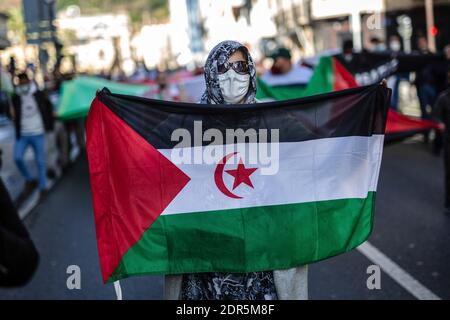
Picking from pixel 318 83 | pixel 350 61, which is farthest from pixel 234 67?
pixel 350 61

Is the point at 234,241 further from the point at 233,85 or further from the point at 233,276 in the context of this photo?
the point at 233,85

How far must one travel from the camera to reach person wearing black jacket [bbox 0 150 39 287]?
2.44 m

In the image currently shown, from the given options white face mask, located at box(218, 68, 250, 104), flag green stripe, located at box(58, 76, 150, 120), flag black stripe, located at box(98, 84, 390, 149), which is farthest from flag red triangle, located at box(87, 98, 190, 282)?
flag green stripe, located at box(58, 76, 150, 120)

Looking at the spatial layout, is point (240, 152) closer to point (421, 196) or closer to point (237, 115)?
point (237, 115)

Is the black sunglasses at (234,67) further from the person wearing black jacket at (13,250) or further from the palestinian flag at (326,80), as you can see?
the palestinian flag at (326,80)

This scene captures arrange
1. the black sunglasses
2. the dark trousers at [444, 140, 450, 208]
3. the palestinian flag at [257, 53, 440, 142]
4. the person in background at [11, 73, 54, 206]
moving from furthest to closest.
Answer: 1. the person in background at [11, 73, 54, 206]
2. the palestinian flag at [257, 53, 440, 142]
3. the dark trousers at [444, 140, 450, 208]
4. the black sunglasses

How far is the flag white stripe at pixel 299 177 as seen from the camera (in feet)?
13.2

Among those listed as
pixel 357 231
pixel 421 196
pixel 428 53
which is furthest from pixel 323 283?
pixel 428 53

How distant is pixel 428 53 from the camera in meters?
15.2

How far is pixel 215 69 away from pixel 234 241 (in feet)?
2.63

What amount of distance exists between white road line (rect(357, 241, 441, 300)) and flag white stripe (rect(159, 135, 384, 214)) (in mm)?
2006

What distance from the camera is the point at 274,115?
404 centimetres

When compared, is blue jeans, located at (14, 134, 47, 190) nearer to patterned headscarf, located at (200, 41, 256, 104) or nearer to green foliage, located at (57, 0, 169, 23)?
patterned headscarf, located at (200, 41, 256, 104)

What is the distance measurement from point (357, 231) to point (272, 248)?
1.47ft
